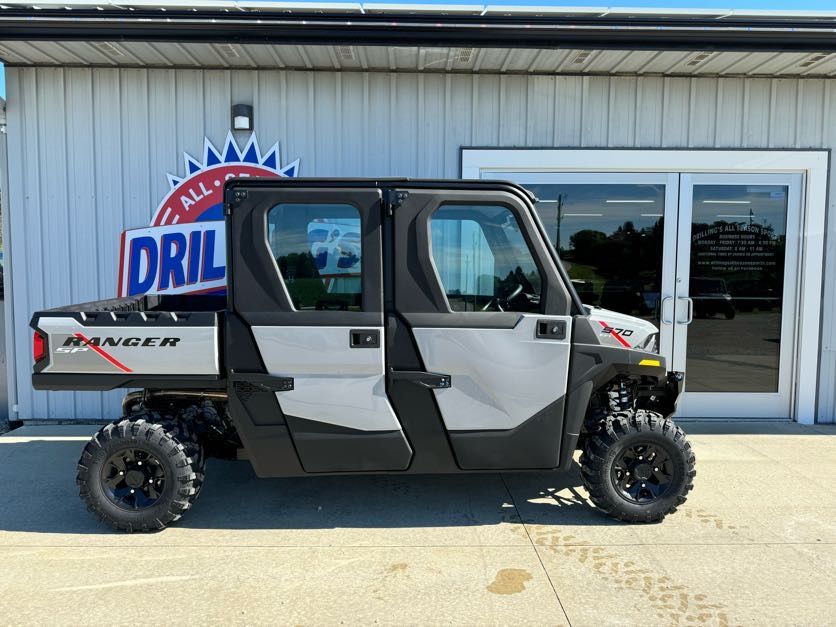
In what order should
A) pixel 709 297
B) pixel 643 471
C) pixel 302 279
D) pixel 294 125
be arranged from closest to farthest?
pixel 302 279 < pixel 643 471 < pixel 294 125 < pixel 709 297

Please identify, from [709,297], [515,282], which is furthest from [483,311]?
[709,297]

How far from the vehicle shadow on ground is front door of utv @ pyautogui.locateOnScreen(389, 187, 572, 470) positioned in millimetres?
649

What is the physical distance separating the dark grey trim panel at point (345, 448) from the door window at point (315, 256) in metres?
0.73

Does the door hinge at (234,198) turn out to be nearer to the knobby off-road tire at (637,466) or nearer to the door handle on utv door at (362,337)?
the door handle on utv door at (362,337)

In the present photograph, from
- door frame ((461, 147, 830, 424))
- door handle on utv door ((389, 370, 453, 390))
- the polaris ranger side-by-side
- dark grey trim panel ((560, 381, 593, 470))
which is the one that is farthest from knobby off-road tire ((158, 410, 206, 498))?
Answer: door frame ((461, 147, 830, 424))

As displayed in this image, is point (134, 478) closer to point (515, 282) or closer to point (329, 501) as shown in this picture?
point (329, 501)

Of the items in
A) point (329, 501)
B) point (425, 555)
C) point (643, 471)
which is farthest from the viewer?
point (329, 501)

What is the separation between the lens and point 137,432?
Answer: 140 inches

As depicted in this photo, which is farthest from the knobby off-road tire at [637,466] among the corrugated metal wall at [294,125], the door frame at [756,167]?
the corrugated metal wall at [294,125]

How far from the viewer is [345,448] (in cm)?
359

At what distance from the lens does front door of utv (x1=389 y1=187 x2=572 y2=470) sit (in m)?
3.52

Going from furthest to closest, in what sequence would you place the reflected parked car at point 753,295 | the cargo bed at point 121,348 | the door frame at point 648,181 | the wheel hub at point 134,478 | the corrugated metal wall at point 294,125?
the reflected parked car at point 753,295 < the door frame at point 648,181 < the corrugated metal wall at point 294,125 < the wheel hub at point 134,478 < the cargo bed at point 121,348

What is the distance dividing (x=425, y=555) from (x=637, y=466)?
1449 mm

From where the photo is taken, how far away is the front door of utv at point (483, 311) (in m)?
3.52
